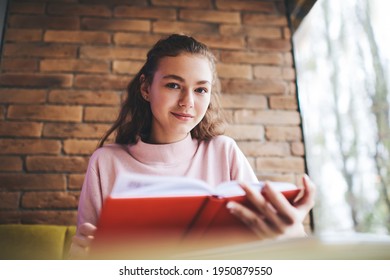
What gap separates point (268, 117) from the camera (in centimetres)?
169

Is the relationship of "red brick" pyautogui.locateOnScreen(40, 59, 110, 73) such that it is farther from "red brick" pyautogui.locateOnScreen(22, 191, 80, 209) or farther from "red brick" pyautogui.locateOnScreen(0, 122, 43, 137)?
"red brick" pyautogui.locateOnScreen(22, 191, 80, 209)

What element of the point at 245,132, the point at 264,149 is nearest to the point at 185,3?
the point at 245,132

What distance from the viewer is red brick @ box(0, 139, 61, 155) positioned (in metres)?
1.49

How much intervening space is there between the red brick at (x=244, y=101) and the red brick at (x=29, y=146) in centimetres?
84

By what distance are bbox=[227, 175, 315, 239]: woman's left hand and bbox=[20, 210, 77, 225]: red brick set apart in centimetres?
108

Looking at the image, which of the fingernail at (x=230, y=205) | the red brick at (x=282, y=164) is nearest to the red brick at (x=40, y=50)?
the red brick at (x=282, y=164)

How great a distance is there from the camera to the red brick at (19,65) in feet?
5.19

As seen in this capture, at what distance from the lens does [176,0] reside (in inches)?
70.6

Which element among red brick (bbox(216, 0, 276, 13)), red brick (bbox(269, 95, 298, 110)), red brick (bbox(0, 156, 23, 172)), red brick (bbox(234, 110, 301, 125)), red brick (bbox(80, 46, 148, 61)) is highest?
red brick (bbox(216, 0, 276, 13))

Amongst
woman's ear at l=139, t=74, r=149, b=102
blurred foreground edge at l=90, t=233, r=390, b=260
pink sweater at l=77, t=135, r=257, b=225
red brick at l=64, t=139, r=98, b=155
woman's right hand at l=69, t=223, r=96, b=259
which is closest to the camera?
blurred foreground edge at l=90, t=233, r=390, b=260

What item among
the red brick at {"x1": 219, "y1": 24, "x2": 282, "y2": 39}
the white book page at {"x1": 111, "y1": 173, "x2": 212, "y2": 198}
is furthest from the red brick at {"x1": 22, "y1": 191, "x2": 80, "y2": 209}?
the red brick at {"x1": 219, "y1": 24, "x2": 282, "y2": 39}

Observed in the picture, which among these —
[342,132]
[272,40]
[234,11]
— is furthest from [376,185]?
[234,11]

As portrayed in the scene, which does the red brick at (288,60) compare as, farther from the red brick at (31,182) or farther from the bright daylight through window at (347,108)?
the red brick at (31,182)

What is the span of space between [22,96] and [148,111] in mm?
711
